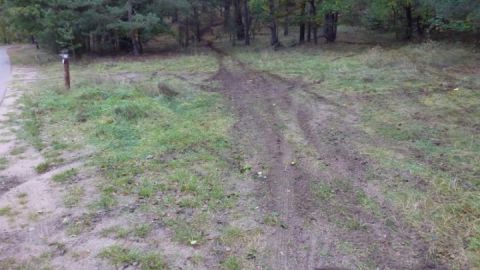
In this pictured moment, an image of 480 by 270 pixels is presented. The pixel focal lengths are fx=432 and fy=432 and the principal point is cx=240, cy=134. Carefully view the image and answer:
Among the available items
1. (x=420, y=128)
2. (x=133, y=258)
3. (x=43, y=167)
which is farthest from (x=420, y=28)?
(x=133, y=258)

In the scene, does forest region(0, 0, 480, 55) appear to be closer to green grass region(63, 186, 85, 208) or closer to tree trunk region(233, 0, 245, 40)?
tree trunk region(233, 0, 245, 40)

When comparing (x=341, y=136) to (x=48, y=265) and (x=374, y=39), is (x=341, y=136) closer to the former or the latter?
(x=48, y=265)

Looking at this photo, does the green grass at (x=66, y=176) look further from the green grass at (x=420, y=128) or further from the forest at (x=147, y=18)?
the forest at (x=147, y=18)

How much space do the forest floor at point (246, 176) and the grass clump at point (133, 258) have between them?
0.02 meters

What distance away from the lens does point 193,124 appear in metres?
7.88

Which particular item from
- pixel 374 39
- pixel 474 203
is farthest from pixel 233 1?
pixel 474 203

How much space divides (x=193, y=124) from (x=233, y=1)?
1864 cm

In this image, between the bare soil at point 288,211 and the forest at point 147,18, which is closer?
the bare soil at point 288,211

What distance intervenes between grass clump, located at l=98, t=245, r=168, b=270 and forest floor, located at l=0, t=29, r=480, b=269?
2 centimetres

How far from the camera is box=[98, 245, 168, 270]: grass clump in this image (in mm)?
3832

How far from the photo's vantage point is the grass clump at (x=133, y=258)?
3.83m

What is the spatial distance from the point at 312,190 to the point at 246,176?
0.94 m

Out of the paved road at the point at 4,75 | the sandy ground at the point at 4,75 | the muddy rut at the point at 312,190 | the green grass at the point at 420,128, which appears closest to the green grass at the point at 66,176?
the muddy rut at the point at 312,190

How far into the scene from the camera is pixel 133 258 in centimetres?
393
